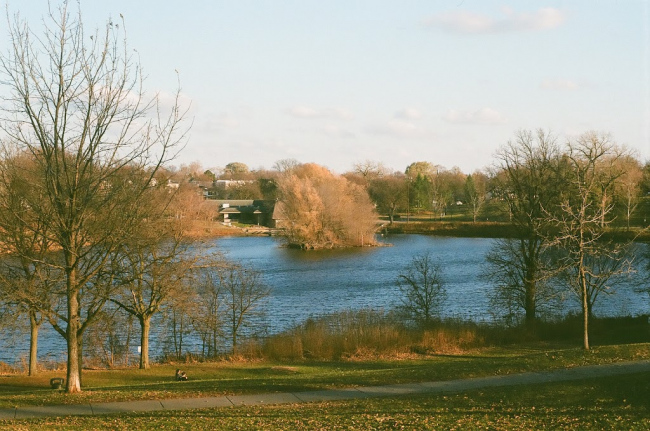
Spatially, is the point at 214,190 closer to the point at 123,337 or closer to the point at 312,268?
the point at 312,268

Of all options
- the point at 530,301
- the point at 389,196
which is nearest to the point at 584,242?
the point at 530,301

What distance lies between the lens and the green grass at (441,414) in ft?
39.5

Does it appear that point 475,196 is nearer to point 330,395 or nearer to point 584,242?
point 584,242

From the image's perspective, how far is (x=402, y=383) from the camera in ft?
54.8

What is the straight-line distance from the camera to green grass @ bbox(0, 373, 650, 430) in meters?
12.1

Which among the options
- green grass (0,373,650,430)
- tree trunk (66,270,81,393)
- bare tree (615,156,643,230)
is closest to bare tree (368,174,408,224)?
bare tree (615,156,643,230)

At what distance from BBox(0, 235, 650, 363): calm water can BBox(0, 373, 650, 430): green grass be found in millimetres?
19959

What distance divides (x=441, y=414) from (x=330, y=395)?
3422mm

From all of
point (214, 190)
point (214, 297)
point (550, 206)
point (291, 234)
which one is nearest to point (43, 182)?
point (214, 297)

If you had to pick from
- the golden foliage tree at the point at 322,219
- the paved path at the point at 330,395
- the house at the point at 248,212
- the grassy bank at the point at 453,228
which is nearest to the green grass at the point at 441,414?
the paved path at the point at 330,395

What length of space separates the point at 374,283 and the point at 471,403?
3804cm

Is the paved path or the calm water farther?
the calm water

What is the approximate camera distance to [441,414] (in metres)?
12.9

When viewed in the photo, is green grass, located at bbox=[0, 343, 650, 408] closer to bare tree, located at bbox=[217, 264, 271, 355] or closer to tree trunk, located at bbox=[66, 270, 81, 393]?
tree trunk, located at bbox=[66, 270, 81, 393]
